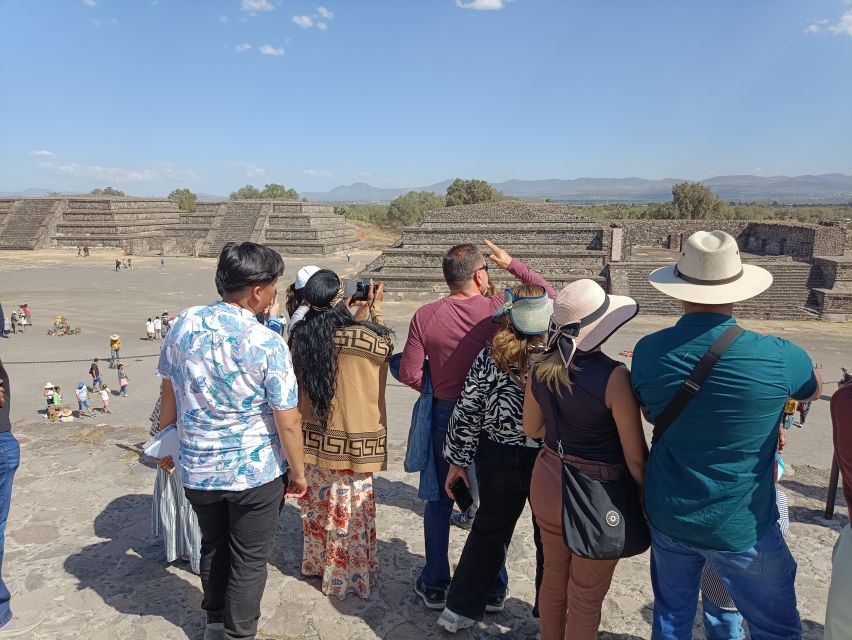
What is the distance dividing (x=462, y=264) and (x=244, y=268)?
1.06 m

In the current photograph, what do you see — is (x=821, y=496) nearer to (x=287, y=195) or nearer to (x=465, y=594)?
(x=465, y=594)

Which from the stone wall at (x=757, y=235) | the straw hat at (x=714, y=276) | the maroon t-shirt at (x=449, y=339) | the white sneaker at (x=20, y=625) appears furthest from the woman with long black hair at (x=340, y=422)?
the stone wall at (x=757, y=235)

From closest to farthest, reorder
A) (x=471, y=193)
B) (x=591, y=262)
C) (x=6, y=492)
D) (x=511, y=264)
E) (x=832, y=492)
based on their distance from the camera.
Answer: (x=6, y=492), (x=511, y=264), (x=832, y=492), (x=591, y=262), (x=471, y=193)

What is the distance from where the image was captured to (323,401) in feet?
9.21

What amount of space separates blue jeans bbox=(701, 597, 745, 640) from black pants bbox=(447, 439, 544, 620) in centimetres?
75

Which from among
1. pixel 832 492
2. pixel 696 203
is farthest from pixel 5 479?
pixel 696 203

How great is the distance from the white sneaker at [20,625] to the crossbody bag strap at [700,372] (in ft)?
9.50

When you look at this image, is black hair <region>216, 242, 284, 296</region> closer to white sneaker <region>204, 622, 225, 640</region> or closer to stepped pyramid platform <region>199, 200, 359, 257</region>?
white sneaker <region>204, 622, 225, 640</region>

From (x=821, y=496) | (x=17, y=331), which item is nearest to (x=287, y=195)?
(x=17, y=331)

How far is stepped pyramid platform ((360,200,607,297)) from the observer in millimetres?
19531

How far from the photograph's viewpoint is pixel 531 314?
2.35m

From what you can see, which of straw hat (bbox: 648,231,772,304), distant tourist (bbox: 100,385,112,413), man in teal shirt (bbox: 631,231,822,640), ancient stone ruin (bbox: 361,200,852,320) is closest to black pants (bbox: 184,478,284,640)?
man in teal shirt (bbox: 631,231,822,640)

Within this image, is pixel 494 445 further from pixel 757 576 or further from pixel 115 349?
pixel 115 349

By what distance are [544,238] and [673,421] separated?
2060 cm
